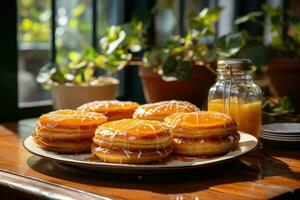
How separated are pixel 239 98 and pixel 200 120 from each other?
0.81 ft

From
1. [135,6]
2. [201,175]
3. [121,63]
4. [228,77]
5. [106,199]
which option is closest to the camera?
[106,199]

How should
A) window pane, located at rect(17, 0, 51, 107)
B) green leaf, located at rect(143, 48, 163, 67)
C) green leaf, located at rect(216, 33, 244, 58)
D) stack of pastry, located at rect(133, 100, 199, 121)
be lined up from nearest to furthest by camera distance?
stack of pastry, located at rect(133, 100, 199, 121)
green leaf, located at rect(216, 33, 244, 58)
green leaf, located at rect(143, 48, 163, 67)
window pane, located at rect(17, 0, 51, 107)

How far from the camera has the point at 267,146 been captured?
121 centimetres

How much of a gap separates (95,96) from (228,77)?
0.51 metres

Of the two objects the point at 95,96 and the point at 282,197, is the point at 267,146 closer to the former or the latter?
the point at 282,197

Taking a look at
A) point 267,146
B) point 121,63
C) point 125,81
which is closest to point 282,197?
point 267,146

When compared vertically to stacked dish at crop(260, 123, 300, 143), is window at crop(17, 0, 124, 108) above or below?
above

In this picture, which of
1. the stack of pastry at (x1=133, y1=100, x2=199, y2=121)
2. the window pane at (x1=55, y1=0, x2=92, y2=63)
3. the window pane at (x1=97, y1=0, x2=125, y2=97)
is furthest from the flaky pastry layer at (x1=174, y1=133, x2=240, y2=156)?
the window pane at (x1=97, y1=0, x2=125, y2=97)

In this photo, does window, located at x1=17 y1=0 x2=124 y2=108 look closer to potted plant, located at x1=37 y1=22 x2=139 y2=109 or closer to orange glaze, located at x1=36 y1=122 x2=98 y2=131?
potted plant, located at x1=37 y1=22 x2=139 y2=109

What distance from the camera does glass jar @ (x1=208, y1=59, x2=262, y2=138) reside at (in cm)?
119

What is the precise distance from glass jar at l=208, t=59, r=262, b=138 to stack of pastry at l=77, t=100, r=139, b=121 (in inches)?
7.1

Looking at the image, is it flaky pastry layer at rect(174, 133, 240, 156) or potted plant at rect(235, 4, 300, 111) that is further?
potted plant at rect(235, 4, 300, 111)

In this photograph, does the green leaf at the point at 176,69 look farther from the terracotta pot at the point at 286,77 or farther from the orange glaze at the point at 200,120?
the orange glaze at the point at 200,120

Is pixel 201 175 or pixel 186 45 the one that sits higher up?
pixel 186 45
